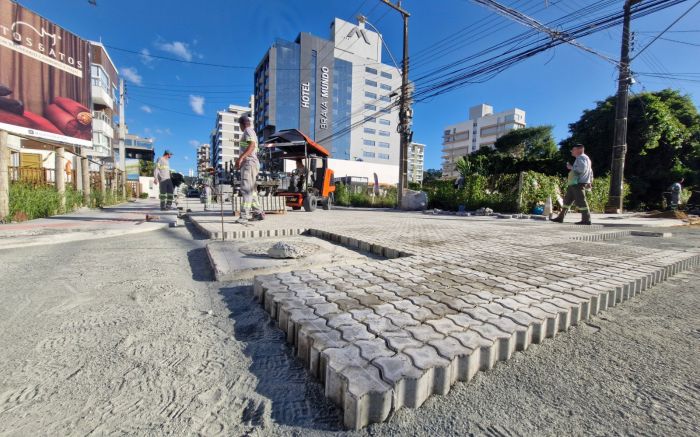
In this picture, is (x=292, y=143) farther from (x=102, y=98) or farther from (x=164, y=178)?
(x=102, y=98)

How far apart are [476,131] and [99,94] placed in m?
83.2

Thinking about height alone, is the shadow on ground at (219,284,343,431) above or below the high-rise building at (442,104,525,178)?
below

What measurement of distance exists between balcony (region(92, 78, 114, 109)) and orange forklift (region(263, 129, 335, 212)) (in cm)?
2903

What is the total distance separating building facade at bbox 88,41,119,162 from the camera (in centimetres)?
2845

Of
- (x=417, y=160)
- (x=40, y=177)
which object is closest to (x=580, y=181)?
(x=40, y=177)

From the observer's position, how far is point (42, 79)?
938 centimetres

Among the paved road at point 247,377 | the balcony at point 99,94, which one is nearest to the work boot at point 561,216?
the paved road at point 247,377

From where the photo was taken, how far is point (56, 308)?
6.98ft

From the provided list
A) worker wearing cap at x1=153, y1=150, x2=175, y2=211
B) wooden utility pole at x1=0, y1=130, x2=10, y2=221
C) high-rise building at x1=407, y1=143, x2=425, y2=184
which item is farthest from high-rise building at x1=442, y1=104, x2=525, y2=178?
wooden utility pole at x1=0, y1=130, x2=10, y2=221

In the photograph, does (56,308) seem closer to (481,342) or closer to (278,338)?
(278,338)

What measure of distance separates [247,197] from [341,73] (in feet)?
226

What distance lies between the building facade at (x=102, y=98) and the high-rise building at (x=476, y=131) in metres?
65.5

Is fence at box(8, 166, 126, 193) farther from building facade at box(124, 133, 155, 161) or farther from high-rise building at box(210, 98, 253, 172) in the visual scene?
high-rise building at box(210, 98, 253, 172)

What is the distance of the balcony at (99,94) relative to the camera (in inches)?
1107
